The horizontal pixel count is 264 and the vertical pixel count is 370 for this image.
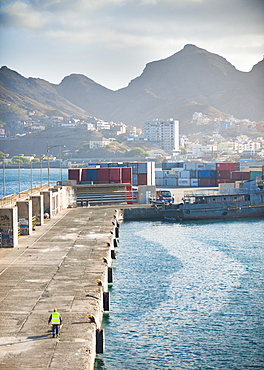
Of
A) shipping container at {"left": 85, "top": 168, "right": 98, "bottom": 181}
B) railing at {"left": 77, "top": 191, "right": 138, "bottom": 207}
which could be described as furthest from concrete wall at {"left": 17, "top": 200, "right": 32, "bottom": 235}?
shipping container at {"left": 85, "top": 168, "right": 98, "bottom": 181}

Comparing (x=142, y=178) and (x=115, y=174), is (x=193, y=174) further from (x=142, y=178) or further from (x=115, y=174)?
(x=115, y=174)

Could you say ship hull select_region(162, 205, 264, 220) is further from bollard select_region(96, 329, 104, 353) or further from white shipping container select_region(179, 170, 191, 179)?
bollard select_region(96, 329, 104, 353)

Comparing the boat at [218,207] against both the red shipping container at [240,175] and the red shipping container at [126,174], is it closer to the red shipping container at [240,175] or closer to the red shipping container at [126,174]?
the red shipping container at [126,174]

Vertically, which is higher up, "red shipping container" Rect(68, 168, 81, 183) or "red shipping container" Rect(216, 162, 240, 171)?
"red shipping container" Rect(216, 162, 240, 171)

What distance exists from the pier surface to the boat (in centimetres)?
1925

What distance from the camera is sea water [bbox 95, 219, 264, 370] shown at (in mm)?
20891

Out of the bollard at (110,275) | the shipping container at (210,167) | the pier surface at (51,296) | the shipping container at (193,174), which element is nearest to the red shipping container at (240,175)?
the shipping container at (210,167)

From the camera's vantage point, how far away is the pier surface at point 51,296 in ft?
58.5

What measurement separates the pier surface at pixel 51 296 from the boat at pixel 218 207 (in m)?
19.2

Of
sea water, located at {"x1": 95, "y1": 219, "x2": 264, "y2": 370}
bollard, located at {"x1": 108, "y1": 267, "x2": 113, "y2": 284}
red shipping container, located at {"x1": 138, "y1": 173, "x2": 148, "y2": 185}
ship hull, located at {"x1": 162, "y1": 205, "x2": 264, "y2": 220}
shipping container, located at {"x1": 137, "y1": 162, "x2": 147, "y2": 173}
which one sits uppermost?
shipping container, located at {"x1": 137, "y1": 162, "x2": 147, "y2": 173}

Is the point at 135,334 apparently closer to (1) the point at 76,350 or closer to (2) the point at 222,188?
(1) the point at 76,350

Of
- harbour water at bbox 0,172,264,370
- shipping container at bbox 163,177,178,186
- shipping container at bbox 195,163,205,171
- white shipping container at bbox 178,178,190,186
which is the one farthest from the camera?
shipping container at bbox 163,177,178,186

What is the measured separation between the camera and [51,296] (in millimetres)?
23781

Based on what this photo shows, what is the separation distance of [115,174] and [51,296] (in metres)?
45.5
